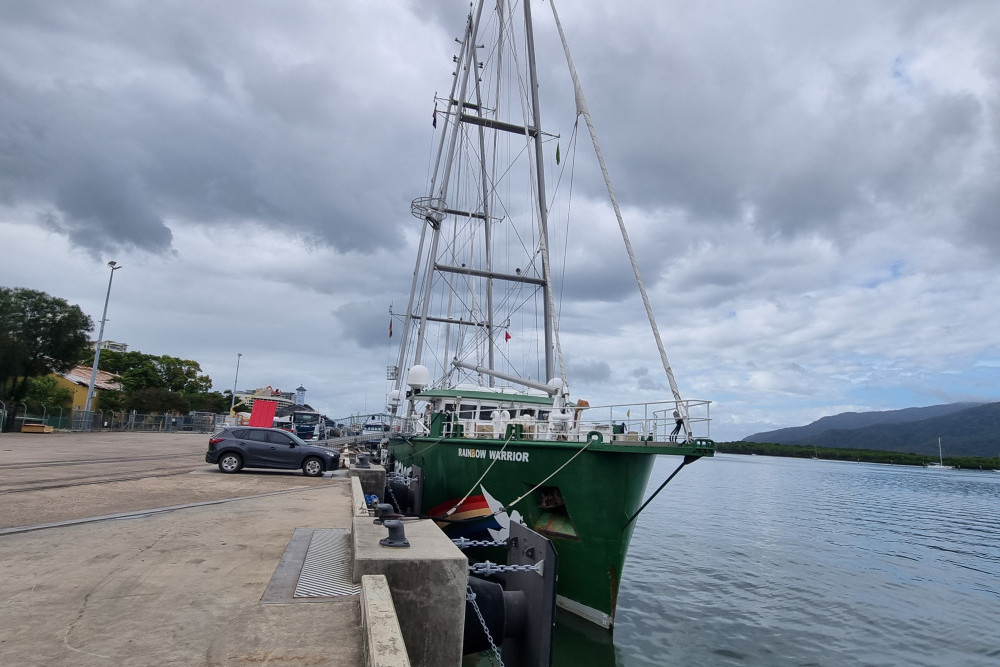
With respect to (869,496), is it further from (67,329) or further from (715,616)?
(67,329)

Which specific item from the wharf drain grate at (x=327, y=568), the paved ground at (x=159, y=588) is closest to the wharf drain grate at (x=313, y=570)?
the wharf drain grate at (x=327, y=568)

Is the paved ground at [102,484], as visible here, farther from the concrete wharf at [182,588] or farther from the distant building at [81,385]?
the distant building at [81,385]

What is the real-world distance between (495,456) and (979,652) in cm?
1087

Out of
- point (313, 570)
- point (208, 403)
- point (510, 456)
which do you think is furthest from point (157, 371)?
point (313, 570)

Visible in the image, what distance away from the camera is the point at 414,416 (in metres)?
21.5

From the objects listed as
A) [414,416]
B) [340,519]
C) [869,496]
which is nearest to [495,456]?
[340,519]

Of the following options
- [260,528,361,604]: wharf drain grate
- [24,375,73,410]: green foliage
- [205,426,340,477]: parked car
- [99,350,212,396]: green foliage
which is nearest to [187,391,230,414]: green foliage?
[99,350,212,396]: green foliage

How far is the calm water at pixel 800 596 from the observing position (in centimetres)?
1193

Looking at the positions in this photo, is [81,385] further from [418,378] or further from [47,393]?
[418,378]

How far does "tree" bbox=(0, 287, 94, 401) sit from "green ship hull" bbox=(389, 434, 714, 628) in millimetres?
41671

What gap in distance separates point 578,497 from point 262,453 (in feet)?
38.4

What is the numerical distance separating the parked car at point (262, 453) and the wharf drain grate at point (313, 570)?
11.4m

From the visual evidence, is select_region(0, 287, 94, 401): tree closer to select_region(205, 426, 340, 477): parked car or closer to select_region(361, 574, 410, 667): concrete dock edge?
select_region(205, 426, 340, 477): parked car

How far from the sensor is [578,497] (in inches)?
475
